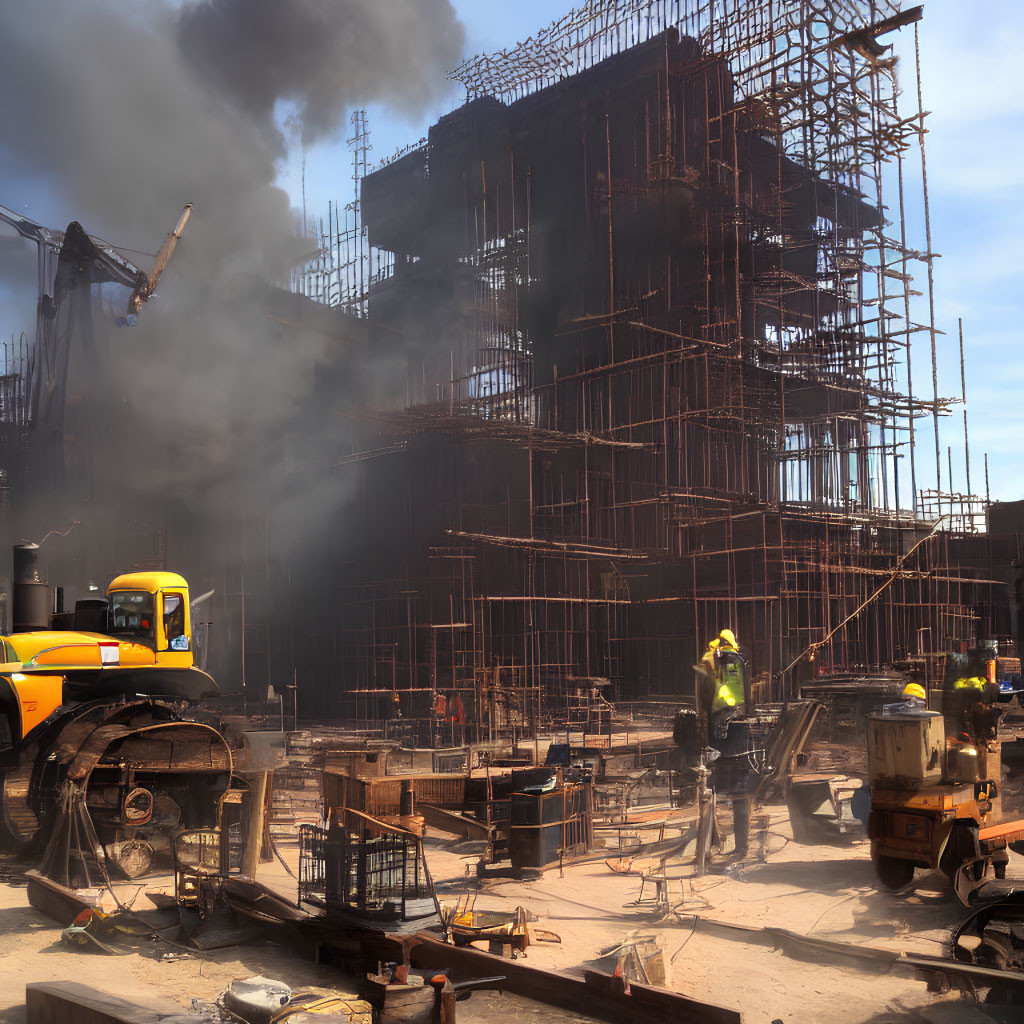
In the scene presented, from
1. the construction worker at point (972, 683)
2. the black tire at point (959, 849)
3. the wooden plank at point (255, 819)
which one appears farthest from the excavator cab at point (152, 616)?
the construction worker at point (972, 683)

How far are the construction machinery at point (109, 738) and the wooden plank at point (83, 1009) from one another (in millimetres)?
2849

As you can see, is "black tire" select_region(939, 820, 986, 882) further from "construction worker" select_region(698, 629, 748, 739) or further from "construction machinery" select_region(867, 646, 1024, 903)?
"construction worker" select_region(698, 629, 748, 739)

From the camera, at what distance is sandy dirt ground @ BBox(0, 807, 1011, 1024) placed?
6.80m

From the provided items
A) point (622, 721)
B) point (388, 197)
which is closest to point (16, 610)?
point (622, 721)

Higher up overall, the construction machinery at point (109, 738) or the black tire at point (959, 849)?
the construction machinery at point (109, 738)

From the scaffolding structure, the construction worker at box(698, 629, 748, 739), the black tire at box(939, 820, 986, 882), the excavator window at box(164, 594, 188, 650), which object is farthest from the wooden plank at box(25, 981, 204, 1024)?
the scaffolding structure

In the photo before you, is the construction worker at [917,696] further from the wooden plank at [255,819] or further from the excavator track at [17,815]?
the excavator track at [17,815]

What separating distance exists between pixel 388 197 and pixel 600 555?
2212 centimetres

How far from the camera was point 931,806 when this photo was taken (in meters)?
8.83

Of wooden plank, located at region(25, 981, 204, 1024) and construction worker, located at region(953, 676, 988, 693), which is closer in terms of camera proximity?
wooden plank, located at region(25, 981, 204, 1024)

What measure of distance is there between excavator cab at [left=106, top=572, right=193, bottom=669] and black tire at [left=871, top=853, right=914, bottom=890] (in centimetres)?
798

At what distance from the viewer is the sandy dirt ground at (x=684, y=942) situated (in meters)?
6.80

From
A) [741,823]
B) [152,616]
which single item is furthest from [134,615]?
[741,823]

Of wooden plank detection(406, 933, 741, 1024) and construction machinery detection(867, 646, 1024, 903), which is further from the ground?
construction machinery detection(867, 646, 1024, 903)
